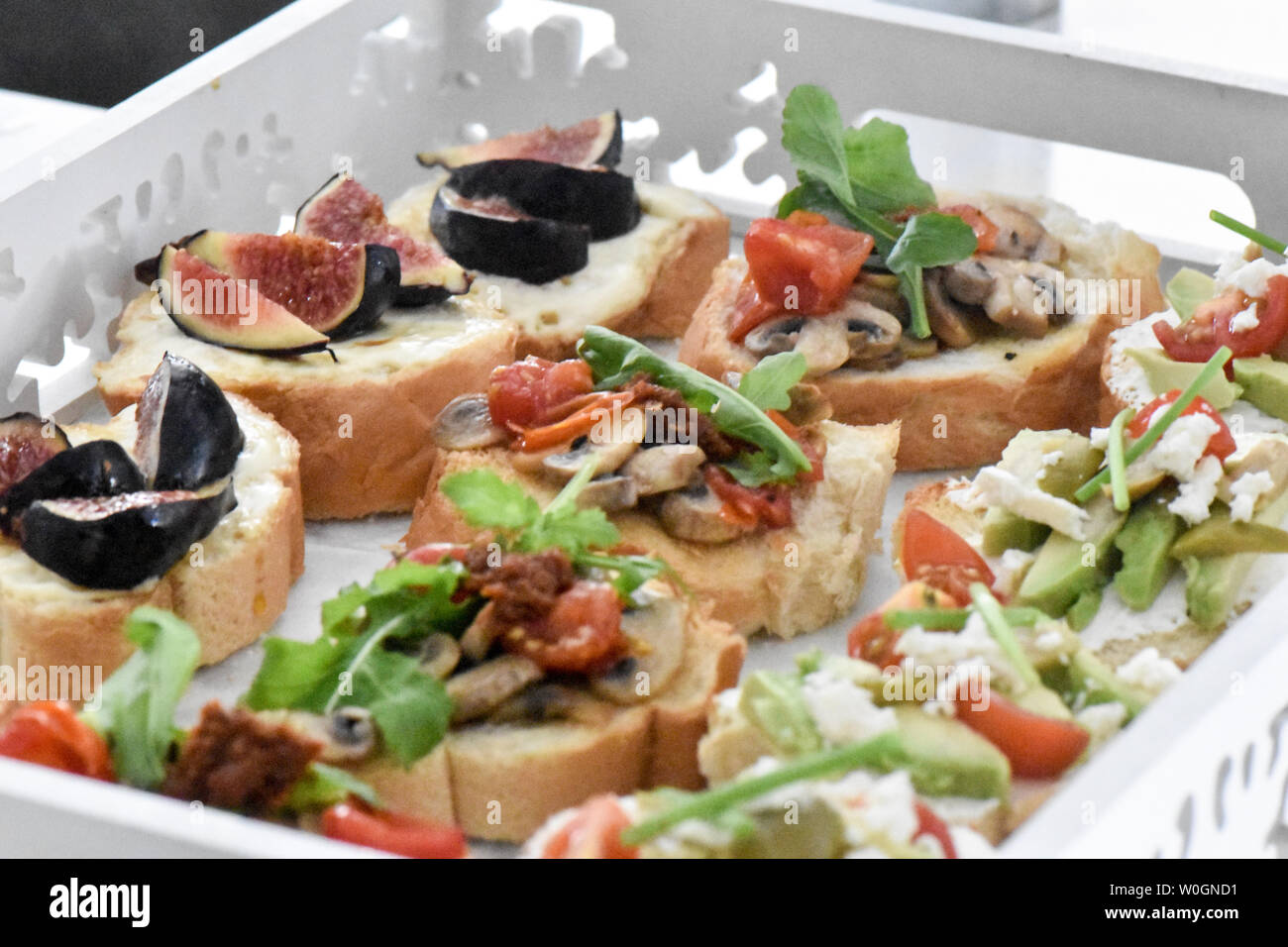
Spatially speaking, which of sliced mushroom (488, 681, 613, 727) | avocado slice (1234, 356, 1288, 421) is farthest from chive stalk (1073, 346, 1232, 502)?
sliced mushroom (488, 681, 613, 727)

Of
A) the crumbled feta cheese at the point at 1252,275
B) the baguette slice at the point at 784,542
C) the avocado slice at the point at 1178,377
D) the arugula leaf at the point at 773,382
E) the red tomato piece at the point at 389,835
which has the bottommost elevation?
the baguette slice at the point at 784,542

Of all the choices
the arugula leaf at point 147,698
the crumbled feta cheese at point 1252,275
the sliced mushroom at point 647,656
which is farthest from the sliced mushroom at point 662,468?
the crumbled feta cheese at point 1252,275

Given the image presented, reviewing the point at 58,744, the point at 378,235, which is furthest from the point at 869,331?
the point at 58,744

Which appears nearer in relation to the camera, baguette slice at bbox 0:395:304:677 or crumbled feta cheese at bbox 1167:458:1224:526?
crumbled feta cheese at bbox 1167:458:1224:526

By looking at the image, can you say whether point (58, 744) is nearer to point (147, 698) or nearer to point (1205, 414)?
point (147, 698)

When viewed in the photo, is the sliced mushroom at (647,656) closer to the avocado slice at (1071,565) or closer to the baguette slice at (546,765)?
the baguette slice at (546,765)

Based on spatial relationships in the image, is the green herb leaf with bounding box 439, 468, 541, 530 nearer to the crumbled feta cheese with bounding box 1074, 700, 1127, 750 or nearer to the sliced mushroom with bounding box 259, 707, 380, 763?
the sliced mushroom with bounding box 259, 707, 380, 763
